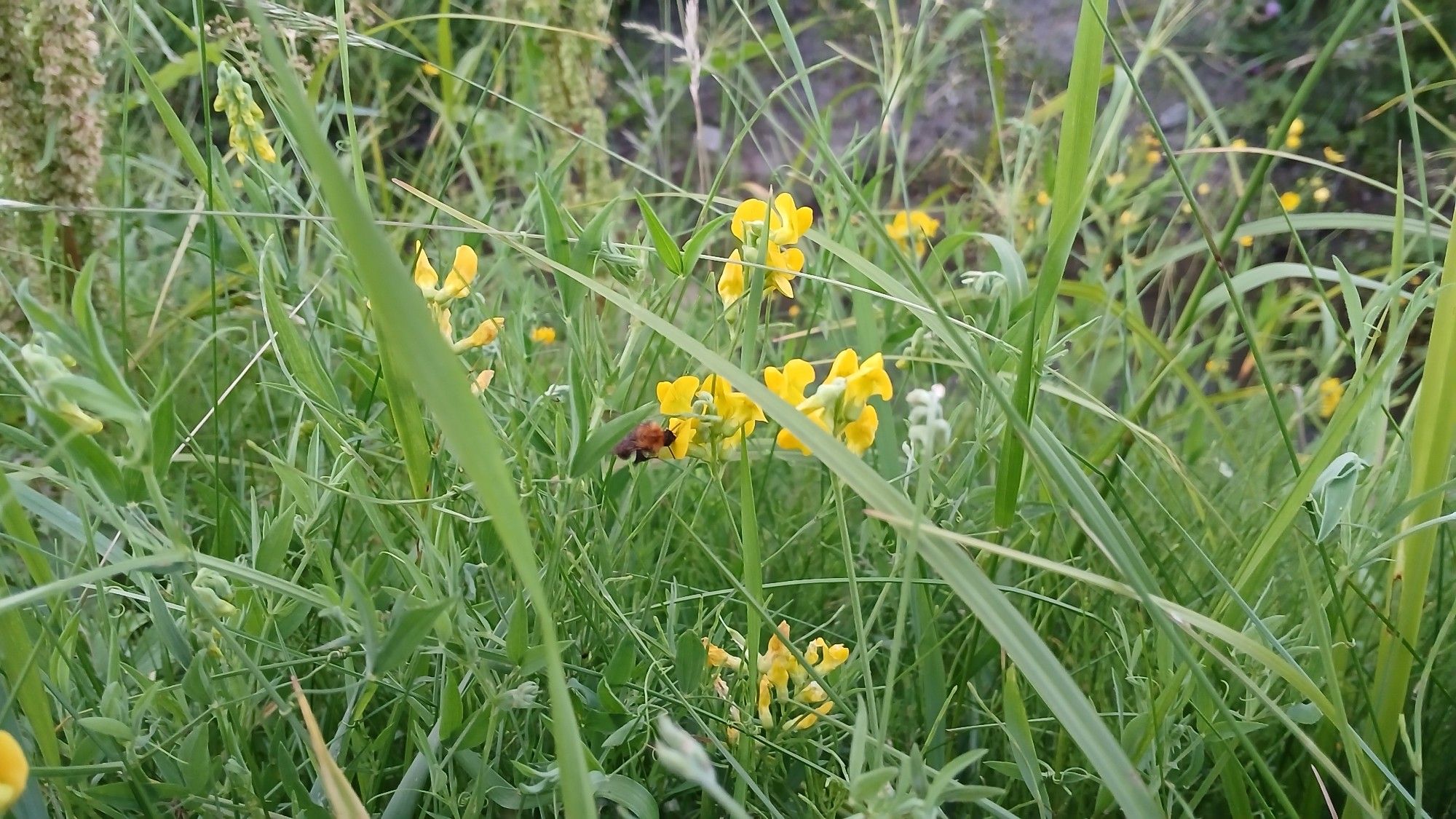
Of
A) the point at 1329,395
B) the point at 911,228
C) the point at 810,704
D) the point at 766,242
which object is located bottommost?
the point at 1329,395

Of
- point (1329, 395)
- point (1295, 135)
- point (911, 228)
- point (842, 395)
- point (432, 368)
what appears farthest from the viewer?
point (1295, 135)

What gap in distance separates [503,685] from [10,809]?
25 centimetres

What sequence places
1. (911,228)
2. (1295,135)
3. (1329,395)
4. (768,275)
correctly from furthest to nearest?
(1295,135) < (1329,395) < (911,228) < (768,275)

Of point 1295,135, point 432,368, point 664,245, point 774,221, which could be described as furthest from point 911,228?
point 1295,135

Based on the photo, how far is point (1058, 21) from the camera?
2660mm

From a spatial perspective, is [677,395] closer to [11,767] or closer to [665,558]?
[665,558]

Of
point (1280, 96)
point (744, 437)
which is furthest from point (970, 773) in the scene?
point (1280, 96)

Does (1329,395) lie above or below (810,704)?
below

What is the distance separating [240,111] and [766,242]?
17.0 inches

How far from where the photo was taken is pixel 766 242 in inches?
24.0

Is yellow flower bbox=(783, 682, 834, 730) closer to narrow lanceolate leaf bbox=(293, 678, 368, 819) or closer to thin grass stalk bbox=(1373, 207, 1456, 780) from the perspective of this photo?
narrow lanceolate leaf bbox=(293, 678, 368, 819)

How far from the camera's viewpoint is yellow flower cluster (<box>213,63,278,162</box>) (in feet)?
2.36

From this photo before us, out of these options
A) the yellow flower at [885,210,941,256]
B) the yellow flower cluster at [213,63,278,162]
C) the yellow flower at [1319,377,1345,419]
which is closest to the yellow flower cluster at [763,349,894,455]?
the yellow flower cluster at [213,63,278,162]

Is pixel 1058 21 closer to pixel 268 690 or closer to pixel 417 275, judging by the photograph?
pixel 417 275
